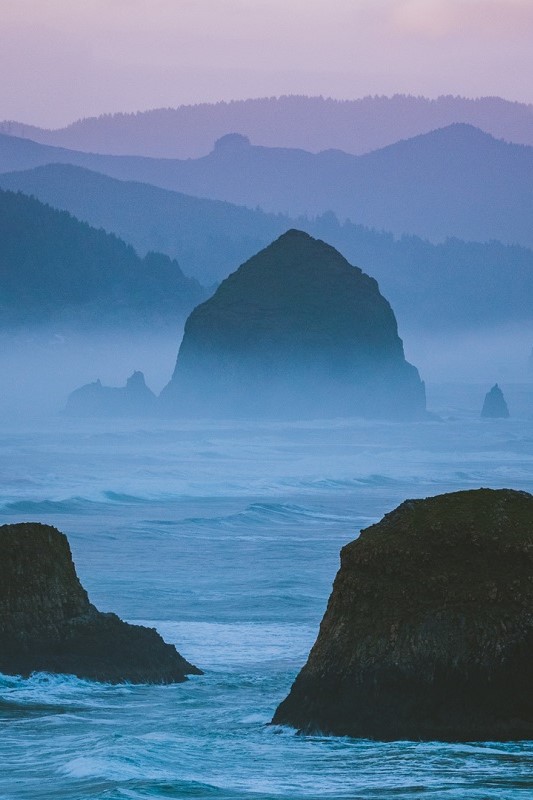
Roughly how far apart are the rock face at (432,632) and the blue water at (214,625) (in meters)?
0.27

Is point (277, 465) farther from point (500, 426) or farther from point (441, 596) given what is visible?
point (441, 596)

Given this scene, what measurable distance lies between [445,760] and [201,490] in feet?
186

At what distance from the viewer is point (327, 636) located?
14.4 meters

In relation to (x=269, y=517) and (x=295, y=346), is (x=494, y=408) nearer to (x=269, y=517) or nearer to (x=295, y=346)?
(x=295, y=346)

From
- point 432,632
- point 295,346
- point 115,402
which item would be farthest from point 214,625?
point 115,402

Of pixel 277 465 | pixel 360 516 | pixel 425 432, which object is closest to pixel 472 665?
pixel 360 516

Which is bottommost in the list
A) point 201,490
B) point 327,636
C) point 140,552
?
point 327,636

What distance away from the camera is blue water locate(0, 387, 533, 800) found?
12.7 metres

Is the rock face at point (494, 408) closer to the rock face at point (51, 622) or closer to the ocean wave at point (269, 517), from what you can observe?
the ocean wave at point (269, 517)

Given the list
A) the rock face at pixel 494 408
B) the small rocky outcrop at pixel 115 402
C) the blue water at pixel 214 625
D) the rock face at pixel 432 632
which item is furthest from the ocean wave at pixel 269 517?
the rock face at pixel 494 408

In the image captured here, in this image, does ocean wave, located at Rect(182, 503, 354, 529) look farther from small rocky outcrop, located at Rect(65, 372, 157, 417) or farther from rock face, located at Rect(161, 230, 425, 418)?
small rocky outcrop, located at Rect(65, 372, 157, 417)

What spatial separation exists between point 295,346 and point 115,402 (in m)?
17.2

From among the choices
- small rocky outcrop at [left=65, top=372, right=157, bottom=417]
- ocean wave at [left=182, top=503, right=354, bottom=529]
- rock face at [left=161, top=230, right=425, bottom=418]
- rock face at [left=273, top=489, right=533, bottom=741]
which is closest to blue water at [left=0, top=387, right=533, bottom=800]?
ocean wave at [left=182, top=503, right=354, bottom=529]

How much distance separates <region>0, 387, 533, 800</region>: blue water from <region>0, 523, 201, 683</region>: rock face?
306mm
